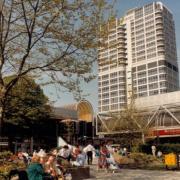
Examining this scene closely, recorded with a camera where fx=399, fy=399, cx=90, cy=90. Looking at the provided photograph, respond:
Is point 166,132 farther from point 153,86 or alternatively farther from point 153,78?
point 153,78

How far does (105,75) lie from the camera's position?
17350cm

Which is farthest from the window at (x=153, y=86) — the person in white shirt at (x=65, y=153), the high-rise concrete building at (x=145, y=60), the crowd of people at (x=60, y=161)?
the person in white shirt at (x=65, y=153)

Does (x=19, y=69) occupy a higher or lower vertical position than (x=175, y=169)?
higher

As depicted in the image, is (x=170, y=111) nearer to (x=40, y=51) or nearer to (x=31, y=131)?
(x=31, y=131)

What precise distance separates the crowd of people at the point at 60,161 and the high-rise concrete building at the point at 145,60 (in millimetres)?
126756

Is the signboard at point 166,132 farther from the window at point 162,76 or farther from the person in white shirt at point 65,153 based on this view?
the window at point 162,76

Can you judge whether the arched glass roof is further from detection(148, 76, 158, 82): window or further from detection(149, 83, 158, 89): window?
detection(148, 76, 158, 82): window

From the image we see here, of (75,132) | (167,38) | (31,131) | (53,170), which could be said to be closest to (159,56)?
(167,38)

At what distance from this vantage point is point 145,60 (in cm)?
16200

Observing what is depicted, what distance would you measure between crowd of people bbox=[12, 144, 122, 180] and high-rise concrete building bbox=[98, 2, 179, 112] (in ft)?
416

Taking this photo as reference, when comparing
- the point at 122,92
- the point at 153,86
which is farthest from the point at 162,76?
the point at 122,92

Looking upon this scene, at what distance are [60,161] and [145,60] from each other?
478 feet

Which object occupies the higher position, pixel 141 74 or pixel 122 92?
pixel 141 74

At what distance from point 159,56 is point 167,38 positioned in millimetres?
10849
